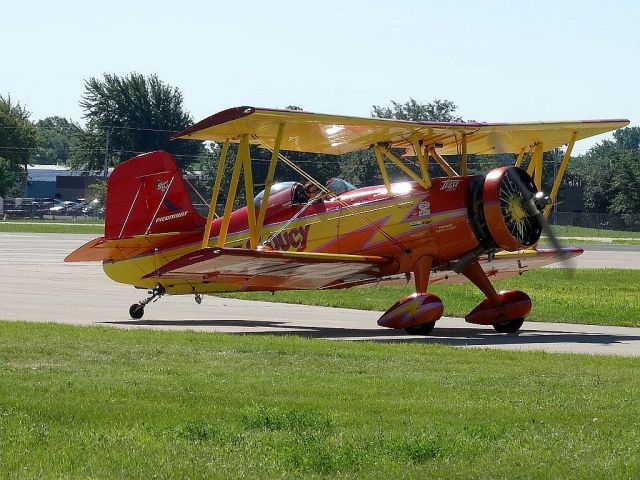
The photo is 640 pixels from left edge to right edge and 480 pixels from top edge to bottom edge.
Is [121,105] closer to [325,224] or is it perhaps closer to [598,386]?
[325,224]

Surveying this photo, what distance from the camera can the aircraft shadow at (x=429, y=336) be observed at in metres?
17.1

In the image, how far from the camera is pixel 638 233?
8494cm

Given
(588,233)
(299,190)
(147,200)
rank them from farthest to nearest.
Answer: (588,233) < (147,200) < (299,190)

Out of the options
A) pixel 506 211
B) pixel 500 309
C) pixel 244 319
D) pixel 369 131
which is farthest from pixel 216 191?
pixel 500 309

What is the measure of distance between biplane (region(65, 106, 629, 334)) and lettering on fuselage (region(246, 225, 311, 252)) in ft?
0.06

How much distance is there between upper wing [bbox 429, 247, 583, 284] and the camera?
20578mm

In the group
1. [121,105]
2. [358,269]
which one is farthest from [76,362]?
[121,105]

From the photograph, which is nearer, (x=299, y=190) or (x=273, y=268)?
(x=273, y=268)

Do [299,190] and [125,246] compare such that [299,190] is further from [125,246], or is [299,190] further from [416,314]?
[416,314]

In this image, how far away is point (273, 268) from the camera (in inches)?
724

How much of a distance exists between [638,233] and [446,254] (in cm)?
6939

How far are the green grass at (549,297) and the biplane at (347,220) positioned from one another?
4.85 feet

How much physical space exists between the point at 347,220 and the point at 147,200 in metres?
3.73

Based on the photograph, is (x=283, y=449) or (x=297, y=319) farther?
(x=297, y=319)
